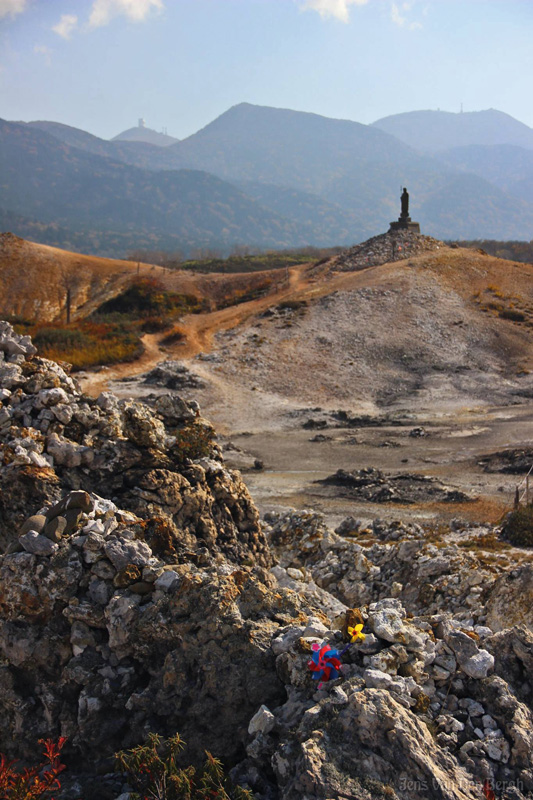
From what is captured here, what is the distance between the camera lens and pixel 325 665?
504 centimetres

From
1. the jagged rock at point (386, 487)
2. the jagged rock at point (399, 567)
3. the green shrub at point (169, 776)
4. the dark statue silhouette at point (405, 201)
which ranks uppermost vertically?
the dark statue silhouette at point (405, 201)

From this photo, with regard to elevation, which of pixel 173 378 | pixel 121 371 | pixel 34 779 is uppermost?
pixel 121 371

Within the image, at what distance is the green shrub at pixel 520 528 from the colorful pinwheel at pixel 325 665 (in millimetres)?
9680

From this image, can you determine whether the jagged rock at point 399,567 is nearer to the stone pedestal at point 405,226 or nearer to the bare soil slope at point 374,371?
the bare soil slope at point 374,371

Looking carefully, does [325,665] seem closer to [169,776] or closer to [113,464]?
[169,776]

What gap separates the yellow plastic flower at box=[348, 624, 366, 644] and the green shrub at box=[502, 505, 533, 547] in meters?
9.35

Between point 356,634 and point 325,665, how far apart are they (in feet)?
1.33

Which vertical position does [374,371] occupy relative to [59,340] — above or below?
below

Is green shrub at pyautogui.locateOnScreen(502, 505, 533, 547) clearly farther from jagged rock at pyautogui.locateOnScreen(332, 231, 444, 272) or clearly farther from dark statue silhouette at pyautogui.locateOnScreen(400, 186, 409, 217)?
dark statue silhouette at pyautogui.locateOnScreen(400, 186, 409, 217)

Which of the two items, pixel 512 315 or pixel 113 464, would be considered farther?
pixel 512 315

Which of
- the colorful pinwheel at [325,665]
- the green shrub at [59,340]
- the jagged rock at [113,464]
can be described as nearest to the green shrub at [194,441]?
the jagged rock at [113,464]

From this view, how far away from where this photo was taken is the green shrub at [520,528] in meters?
13.4

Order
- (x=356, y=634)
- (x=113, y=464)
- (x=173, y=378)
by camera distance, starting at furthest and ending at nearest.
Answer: (x=173, y=378) → (x=113, y=464) → (x=356, y=634)

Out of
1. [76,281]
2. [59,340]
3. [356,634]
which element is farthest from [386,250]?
[356,634]
